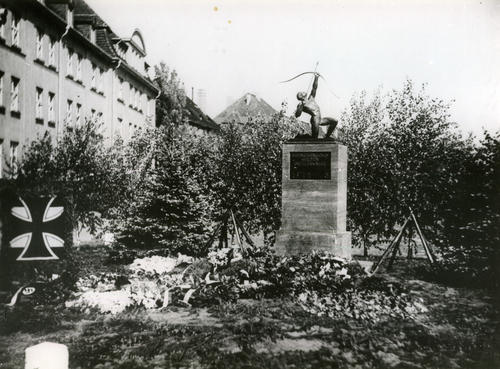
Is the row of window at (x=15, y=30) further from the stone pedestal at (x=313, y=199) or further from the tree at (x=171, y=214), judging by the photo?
the stone pedestal at (x=313, y=199)

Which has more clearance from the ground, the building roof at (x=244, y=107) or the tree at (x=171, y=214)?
the building roof at (x=244, y=107)

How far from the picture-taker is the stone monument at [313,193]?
9.67m

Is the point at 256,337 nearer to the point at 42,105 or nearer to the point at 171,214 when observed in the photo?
the point at 171,214

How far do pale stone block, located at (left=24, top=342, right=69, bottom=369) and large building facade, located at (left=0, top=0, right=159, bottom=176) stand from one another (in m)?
10.1

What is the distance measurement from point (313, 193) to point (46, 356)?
6684mm

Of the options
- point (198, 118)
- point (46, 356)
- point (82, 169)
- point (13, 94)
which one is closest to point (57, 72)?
point (13, 94)

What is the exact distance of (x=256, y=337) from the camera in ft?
20.5

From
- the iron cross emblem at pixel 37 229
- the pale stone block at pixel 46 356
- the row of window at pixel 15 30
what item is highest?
the row of window at pixel 15 30

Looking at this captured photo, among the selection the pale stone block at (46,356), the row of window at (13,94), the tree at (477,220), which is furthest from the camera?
the row of window at (13,94)

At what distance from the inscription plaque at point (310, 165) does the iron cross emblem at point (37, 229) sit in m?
4.74

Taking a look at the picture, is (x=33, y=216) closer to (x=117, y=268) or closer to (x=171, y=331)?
(x=171, y=331)

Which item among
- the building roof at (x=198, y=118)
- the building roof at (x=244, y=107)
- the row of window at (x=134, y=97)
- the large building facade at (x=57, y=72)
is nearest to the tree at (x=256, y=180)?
the large building facade at (x=57, y=72)

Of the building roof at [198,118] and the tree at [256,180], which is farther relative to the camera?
the building roof at [198,118]

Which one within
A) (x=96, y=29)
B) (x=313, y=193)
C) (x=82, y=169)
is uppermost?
(x=96, y=29)
